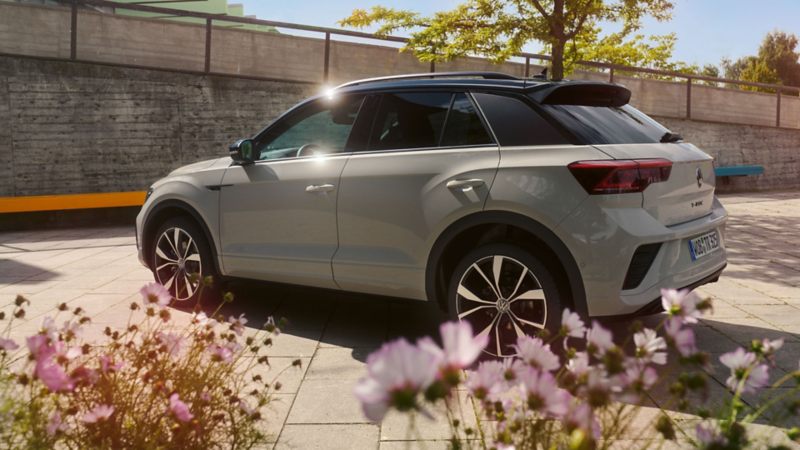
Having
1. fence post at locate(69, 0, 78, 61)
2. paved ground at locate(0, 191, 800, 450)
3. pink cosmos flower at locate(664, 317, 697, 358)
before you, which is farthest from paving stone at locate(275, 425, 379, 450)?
fence post at locate(69, 0, 78, 61)

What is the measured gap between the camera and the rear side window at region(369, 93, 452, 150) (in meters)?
4.34

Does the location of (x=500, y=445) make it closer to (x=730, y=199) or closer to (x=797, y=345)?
(x=797, y=345)

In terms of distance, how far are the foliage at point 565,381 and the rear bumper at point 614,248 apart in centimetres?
202

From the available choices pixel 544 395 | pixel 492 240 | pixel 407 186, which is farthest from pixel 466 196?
pixel 544 395

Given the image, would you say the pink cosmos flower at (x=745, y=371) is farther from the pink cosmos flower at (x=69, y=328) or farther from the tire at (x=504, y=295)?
the tire at (x=504, y=295)

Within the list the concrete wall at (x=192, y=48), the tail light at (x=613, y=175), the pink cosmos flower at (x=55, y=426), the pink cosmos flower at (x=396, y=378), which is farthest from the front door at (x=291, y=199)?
the concrete wall at (x=192, y=48)

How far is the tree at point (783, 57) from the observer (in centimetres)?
5744

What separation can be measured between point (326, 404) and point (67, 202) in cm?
1115

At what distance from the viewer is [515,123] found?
4004mm

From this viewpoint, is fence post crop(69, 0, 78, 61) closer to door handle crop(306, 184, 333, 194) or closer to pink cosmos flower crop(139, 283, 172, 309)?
door handle crop(306, 184, 333, 194)

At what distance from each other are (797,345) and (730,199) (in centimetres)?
1316

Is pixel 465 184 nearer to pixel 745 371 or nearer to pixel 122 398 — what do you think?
pixel 122 398

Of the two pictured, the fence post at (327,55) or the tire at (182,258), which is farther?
the fence post at (327,55)

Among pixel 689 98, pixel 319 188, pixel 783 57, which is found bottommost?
pixel 319 188
